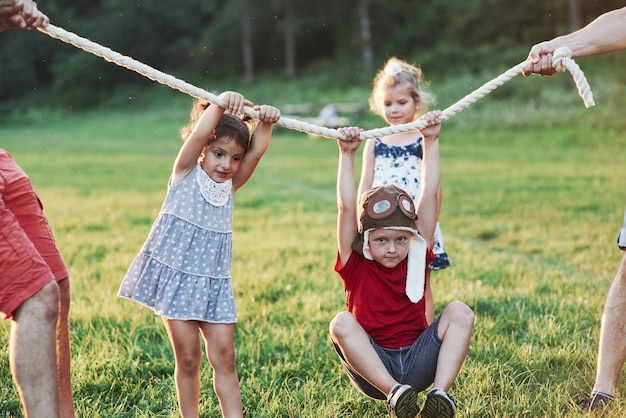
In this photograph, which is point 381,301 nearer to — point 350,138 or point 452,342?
point 452,342

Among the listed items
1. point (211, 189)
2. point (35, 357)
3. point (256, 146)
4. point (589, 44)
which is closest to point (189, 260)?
point (211, 189)

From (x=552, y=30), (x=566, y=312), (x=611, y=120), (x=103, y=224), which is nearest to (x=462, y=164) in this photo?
(x=611, y=120)

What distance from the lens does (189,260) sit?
306cm

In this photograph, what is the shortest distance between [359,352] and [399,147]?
175 cm

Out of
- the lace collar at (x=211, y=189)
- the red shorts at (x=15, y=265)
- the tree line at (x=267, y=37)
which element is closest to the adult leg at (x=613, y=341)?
the lace collar at (x=211, y=189)

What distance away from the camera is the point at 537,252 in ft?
23.0

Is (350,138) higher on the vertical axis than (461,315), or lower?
higher

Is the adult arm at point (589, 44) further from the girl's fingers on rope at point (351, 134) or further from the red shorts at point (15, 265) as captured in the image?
the red shorts at point (15, 265)

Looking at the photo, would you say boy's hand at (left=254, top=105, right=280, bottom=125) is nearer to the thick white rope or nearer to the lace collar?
the thick white rope

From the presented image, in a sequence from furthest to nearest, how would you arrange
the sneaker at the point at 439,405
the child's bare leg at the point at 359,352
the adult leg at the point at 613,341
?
the adult leg at the point at 613,341 → the child's bare leg at the point at 359,352 → the sneaker at the point at 439,405

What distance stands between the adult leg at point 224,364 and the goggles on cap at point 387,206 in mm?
783

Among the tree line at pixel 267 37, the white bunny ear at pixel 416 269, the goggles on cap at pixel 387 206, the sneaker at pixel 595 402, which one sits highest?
the tree line at pixel 267 37

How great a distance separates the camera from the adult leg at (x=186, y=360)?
3.05 m

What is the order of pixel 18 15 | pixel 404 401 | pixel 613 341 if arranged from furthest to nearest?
1. pixel 613 341
2. pixel 404 401
3. pixel 18 15
